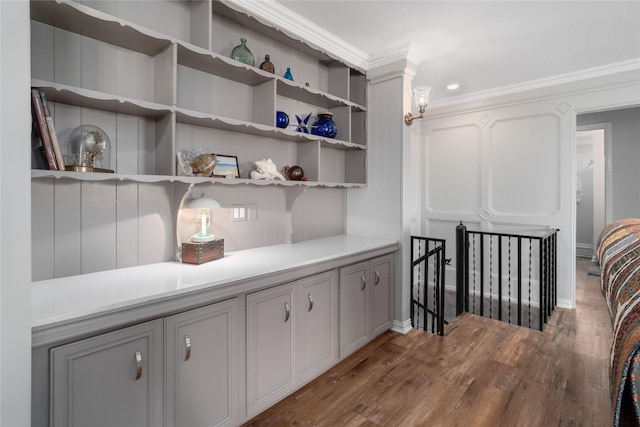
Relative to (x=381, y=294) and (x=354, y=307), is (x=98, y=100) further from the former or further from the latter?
(x=381, y=294)

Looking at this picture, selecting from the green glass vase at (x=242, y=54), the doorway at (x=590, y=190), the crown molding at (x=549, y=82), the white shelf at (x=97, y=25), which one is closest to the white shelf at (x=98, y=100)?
the white shelf at (x=97, y=25)

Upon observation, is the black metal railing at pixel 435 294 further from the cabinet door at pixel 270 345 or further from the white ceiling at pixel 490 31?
the white ceiling at pixel 490 31

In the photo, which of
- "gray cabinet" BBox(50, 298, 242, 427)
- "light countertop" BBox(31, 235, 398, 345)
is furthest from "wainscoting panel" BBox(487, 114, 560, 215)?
"gray cabinet" BBox(50, 298, 242, 427)

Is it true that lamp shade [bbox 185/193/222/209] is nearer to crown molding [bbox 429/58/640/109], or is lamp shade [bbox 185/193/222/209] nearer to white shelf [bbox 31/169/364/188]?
white shelf [bbox 31/169/364/188]

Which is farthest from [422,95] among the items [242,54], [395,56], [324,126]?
[242,54]

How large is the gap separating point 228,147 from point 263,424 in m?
1.65

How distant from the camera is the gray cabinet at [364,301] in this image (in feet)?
7.77

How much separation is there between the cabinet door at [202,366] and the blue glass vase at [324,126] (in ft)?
5.34

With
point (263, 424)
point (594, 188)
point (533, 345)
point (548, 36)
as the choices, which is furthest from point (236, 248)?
point (594, 188)

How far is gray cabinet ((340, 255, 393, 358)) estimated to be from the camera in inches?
93.2

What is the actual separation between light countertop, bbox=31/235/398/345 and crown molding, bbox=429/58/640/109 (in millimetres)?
2856

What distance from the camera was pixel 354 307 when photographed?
2.45m

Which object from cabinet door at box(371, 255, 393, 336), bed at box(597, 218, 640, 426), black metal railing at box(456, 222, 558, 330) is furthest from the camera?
black metal railing at box(456, 222, 558, 330)

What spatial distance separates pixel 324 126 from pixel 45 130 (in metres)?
1.84
